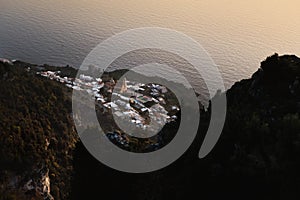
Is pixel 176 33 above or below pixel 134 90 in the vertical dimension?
above

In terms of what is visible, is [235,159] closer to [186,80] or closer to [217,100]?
[217,100]

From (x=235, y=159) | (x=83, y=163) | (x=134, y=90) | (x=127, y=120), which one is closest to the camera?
(x=235, y=159)

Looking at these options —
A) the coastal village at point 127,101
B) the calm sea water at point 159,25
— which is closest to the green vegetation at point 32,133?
the coastal village at point 127,101

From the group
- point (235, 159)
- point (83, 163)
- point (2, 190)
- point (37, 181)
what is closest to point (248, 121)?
point (235, 159)

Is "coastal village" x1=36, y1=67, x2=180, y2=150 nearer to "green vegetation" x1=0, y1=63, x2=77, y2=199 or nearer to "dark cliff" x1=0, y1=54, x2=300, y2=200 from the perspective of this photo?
"green vegetation" x1=0, y1=63, x2=77, y2=199

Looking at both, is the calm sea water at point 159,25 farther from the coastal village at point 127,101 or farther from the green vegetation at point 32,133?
the green vegetation at point 32,133
